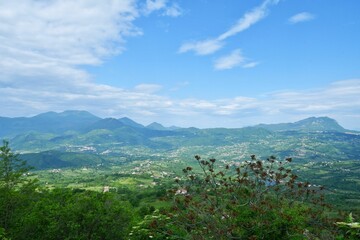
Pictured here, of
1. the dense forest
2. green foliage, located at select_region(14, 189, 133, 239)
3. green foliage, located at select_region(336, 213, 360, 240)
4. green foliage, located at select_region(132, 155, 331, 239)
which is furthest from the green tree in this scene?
green foliage, located at select_region(336, 213, 360, 240)

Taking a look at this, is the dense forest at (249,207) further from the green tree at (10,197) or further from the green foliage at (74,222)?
the green tree at (10,197)

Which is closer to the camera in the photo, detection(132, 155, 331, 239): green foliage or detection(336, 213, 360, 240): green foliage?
detection(336, 213, 360, 240): green foliage

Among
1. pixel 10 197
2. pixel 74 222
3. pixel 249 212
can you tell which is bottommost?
pixel 74 222

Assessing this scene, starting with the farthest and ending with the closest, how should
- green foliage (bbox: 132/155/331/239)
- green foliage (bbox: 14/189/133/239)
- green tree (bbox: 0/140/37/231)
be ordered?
1. green tree (bbox: 0/140/37/231)
2. green foliage (bbox: 14/189/133/239)
3. green foliage (bbox: 132/155/331/239)

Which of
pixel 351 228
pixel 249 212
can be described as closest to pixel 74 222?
pixel 249 212

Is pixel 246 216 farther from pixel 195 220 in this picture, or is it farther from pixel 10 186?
pixel 10 186

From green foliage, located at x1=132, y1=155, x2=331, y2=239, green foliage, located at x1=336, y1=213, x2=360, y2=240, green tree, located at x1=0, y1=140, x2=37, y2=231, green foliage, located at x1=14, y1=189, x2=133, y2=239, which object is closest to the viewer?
green foliage, located at x1=336, y1=213, x2=360, y2=240

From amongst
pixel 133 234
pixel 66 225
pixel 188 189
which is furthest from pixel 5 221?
pixel 188 189

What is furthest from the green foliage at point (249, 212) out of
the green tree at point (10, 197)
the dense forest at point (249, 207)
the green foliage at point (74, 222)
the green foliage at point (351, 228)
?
the green tree at point (10, 197)

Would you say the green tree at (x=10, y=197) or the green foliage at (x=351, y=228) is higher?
A: the green foliage at (x=351, y=228)

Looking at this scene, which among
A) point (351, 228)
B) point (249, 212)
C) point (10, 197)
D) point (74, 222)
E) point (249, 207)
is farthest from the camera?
point (10, 197)

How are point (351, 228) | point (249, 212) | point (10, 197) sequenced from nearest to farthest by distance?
point (351, 228) → point (249, 212) → point (10, 197)

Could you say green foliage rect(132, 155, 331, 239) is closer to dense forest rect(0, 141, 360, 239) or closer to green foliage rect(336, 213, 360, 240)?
dense forest rect(0, 141, 360, 239)

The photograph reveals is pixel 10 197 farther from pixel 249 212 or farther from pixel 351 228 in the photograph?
pixel 351 228
